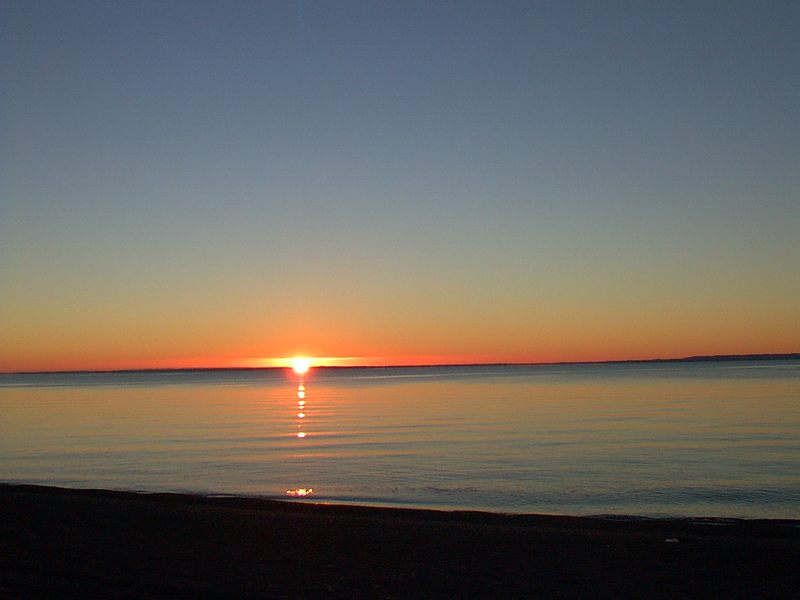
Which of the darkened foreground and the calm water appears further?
the calm water

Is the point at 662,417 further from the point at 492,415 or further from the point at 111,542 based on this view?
the point at 111,542

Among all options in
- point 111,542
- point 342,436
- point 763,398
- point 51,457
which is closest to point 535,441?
point 342,436

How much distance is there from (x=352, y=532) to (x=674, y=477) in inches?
548

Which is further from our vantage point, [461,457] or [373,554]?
[461,457]

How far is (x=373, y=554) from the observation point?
12.6 meters

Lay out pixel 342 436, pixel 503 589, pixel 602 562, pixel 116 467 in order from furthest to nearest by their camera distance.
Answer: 1. pixel 342 436
2. pixel 116 467
3. pixel 602 562
4. pixel 503 589

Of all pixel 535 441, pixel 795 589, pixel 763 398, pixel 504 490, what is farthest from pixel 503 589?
pixel 763 398

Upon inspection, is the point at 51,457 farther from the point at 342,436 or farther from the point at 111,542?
the point at 111,542

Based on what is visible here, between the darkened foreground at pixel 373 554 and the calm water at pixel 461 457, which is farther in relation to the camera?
the calm water at pixel 461 457

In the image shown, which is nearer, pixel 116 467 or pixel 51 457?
pixel 116 467

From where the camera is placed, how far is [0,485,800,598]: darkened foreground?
407 inches

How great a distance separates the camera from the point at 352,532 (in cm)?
1475

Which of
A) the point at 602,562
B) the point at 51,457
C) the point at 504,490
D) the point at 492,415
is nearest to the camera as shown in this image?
the point at 602,562

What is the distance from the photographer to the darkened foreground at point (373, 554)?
10.3 metres
